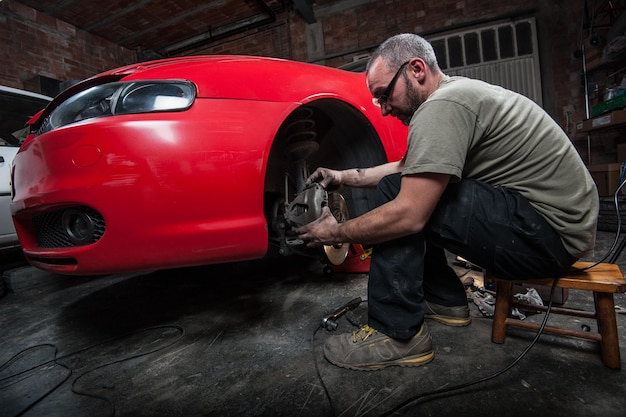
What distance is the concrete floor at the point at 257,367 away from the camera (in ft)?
2.68

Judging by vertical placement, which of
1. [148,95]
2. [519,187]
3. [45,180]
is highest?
[148,95]

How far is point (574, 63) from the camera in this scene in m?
4.37

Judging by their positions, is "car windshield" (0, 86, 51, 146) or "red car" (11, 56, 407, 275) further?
"car windshield" (0, 86, 51, 146)

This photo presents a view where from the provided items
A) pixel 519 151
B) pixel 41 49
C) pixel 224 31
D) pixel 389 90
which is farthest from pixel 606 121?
pixel 41 49

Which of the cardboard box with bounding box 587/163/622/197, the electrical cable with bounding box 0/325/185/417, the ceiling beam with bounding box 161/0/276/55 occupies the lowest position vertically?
the electrical cable with bounding box 0/325/185/417

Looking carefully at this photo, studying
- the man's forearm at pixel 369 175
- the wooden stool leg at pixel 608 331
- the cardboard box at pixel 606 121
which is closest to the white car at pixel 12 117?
the man's forearm at pixel 369 175

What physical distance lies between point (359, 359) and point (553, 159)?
82 cm

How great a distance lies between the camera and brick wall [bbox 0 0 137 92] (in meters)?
4.69

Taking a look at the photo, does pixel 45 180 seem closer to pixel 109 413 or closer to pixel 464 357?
pixel 109 413

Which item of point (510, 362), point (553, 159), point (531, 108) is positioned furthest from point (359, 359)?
point (531, 108)

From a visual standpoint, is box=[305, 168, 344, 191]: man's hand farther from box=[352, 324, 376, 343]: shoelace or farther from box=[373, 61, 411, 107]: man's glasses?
box=[352, 324, 376, 343]: shoelace

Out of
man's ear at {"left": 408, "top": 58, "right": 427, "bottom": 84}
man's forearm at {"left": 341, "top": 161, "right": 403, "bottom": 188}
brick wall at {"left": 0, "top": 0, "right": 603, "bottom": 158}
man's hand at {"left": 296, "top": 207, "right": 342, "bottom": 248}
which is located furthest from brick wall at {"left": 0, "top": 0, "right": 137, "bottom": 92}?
man's ear at {"left": 408, "top": 58, "right": 427, "bottom": 84}

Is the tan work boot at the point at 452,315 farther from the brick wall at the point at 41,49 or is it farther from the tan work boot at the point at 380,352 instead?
the brick wall at the point at 41,49

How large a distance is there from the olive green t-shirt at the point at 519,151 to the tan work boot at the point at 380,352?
20.3 inches
